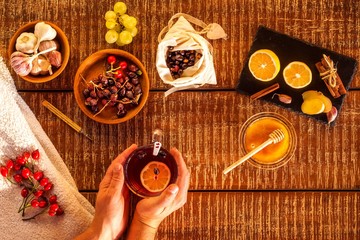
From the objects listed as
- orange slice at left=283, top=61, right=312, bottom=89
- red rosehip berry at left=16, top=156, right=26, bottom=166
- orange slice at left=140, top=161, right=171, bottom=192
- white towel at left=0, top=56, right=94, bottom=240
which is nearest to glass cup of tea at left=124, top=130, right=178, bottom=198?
orange slice at left=140, top=161, right=171, bottom=192

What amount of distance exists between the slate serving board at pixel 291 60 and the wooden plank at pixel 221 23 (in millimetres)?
17

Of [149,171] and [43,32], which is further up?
[43,32]

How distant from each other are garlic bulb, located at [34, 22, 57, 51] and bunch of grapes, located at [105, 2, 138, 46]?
0.13 m

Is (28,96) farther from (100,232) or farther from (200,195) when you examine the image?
(200,195)

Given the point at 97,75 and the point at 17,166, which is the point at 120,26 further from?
the point at 17,166

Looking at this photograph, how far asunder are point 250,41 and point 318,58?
6.7 inches

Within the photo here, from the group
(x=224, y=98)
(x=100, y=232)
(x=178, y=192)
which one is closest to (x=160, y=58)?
(x=224, y=98)

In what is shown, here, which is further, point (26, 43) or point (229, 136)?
point (229, 136)

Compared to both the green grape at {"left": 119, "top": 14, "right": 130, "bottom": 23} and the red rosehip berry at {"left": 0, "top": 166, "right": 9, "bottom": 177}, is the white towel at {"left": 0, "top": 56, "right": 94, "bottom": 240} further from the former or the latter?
the green grape at {"left": 119, "top": 14, "right": 130, "bottom": 23}

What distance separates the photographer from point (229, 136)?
4.20ft

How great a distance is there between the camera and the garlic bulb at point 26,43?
1169 mm

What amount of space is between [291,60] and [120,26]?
0.42 m

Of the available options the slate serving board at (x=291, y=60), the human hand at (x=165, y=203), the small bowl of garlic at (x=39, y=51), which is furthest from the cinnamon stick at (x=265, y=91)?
the small bowl of garlic at (x=39, y=51)

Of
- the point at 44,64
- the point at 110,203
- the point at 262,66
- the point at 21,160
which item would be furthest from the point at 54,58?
the point at 262,66
